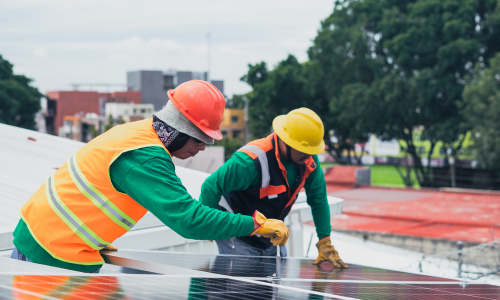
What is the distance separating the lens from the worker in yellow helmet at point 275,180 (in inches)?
156

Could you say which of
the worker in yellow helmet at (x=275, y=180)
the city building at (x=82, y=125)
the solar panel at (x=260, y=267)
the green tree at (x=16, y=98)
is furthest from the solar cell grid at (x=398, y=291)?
the city building at (x=82, y=125)

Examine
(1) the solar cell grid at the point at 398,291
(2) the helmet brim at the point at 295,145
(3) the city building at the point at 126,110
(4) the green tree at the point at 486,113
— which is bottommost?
(1) the solar cell grid at the point at 398,291

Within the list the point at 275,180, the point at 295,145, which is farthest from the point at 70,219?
the point at 295,145

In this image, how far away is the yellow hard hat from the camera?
4.14 m

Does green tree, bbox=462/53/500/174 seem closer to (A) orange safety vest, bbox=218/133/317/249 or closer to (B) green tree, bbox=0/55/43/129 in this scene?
(A) orange safety vest, bbox=218/133/317/249

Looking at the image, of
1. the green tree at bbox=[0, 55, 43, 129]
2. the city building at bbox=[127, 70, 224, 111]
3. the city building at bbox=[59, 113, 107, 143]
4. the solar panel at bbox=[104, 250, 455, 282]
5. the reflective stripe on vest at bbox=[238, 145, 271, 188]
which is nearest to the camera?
the solar panel at bbox=[104, 250, 455, 282]

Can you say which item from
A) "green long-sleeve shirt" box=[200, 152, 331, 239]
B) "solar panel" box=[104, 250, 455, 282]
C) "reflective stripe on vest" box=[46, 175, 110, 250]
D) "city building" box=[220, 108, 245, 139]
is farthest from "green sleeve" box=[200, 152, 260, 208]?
"city building" box=[220, 108, 245, 139]

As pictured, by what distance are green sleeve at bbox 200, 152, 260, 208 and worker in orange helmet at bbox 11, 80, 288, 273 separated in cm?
129

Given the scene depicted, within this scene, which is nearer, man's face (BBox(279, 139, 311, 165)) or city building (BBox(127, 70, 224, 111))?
man's face (BBox(279, 139, 311, 165))

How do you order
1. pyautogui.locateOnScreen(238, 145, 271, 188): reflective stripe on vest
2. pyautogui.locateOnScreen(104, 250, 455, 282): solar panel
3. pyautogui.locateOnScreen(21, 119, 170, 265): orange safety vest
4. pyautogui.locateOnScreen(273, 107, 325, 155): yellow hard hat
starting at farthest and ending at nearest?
1. pyautogui.locateOnScreen(273, 107, 325, 155): yellow hard hat
2. pyautogui.locateOnScreen(238, 145, 271, 188): reflective stripe on vest
3. pyautogui.locateOnScreen(104, 250, 455, 282): solar panel
4. pyautogui.locateOnScreen(21, 119, 170, 265): orange safety vest

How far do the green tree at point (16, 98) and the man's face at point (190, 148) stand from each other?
37.7 m

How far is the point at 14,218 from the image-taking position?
14.9 ft

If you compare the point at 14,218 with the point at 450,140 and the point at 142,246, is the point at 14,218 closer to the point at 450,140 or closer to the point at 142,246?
the point at 142,246

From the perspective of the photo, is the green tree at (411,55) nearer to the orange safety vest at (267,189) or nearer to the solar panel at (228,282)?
the orange safety vest at (267,189)
